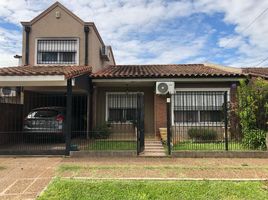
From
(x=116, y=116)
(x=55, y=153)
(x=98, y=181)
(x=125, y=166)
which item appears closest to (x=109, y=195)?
(x=98, y=181)

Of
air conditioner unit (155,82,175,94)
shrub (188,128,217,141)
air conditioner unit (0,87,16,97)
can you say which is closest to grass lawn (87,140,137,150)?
shrub (188,128,217,141)

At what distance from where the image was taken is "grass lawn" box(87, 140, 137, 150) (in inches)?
411

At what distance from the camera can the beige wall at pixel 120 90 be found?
1420 cm

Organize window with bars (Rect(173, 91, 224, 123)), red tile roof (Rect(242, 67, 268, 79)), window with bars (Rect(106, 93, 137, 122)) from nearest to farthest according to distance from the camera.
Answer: window with bars (Rect(173, 91, 224, 123)), red tile roof (Rect(242, 67, 268, 79)), window with bars (Rect(106, 93, 137, 122))

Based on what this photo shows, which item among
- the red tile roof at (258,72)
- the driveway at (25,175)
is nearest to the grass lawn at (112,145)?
the driveway at (25,175)

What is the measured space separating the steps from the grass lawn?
0.51 meters

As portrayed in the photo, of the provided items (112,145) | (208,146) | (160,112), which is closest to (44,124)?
(112,145)

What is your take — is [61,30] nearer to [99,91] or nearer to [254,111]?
[99,91]

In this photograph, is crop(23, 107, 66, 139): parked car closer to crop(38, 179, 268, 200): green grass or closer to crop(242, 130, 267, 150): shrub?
crop(38, 179, 268, 200): green grass

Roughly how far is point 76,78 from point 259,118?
739cm

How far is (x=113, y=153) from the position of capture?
9742 mm

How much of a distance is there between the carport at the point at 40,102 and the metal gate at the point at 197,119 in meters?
4.23

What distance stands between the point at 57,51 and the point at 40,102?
132 inches

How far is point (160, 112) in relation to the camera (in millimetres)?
13320
